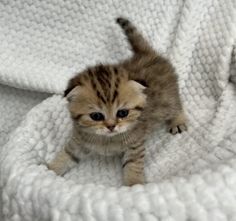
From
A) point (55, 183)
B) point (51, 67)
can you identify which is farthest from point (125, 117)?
point (51, 67)

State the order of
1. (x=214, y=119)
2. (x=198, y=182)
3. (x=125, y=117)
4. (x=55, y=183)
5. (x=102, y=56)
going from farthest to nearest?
(x=102, y=56), (x=214, y=119), (x=125, y=117), (x=55, y=183), (x=198, y=182)

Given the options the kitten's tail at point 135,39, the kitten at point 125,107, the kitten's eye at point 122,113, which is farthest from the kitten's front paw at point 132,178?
the kitten's tail at point 135,39

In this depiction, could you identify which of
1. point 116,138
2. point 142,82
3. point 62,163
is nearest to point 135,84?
point 142,82

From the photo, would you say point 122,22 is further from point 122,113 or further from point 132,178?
point 132,178

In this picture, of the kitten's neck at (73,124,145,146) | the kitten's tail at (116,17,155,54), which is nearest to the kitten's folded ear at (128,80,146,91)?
the kitten's neck at (73,124,145,146)

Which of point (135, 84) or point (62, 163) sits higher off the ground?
point (135, 84)

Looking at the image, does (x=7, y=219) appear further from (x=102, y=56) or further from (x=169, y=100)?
(x=102, y=56)

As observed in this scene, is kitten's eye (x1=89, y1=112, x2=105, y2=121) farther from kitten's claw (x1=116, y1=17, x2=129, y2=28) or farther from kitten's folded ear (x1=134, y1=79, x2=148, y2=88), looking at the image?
kitten's claw (x1=116, y1=17, x2=129, y2=28)
